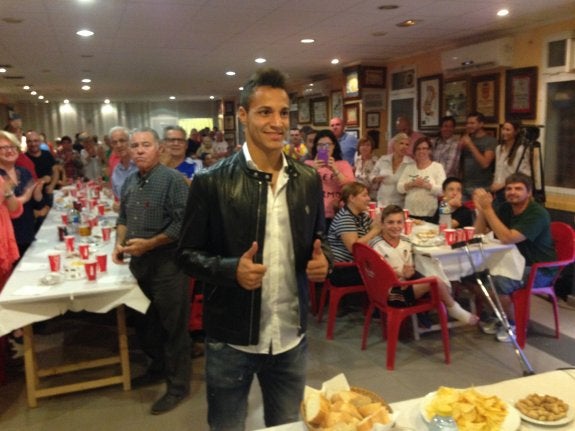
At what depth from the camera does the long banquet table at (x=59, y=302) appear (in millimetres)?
2557

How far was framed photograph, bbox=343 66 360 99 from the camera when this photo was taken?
8.27m

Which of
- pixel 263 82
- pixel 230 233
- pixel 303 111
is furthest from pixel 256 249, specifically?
pixel 303 111

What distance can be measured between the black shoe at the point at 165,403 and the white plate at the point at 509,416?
1781 millimetres

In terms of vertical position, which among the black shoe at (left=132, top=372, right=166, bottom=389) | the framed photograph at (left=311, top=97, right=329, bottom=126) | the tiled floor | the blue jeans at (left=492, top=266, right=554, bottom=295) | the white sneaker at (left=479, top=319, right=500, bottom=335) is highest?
the framed photograph at (left=311, top=97, right=329, bottom=126)

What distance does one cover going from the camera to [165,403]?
2.80m

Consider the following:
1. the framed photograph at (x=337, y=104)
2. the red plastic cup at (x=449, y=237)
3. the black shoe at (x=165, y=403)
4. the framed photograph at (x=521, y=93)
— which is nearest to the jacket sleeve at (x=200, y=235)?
the black shoe at (x=165, y=403)

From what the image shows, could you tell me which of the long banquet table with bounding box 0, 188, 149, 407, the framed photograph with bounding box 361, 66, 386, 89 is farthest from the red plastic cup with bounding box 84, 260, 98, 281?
the framed photograph with bounding box 361, 66, 386, 89

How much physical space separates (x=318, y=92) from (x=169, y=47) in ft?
14.5

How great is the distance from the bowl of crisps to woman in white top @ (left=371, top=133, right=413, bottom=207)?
365 cm

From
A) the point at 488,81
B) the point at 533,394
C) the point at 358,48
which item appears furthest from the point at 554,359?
the point at 358,48

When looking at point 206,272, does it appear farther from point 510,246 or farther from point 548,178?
point 548,178

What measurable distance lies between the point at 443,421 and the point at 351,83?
25.3ft

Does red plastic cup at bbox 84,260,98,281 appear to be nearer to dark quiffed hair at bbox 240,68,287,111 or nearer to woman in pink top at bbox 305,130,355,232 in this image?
dark quiffed hair at bbox 240,68,287,111

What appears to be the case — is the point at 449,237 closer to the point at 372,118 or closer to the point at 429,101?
the point at 429,101
